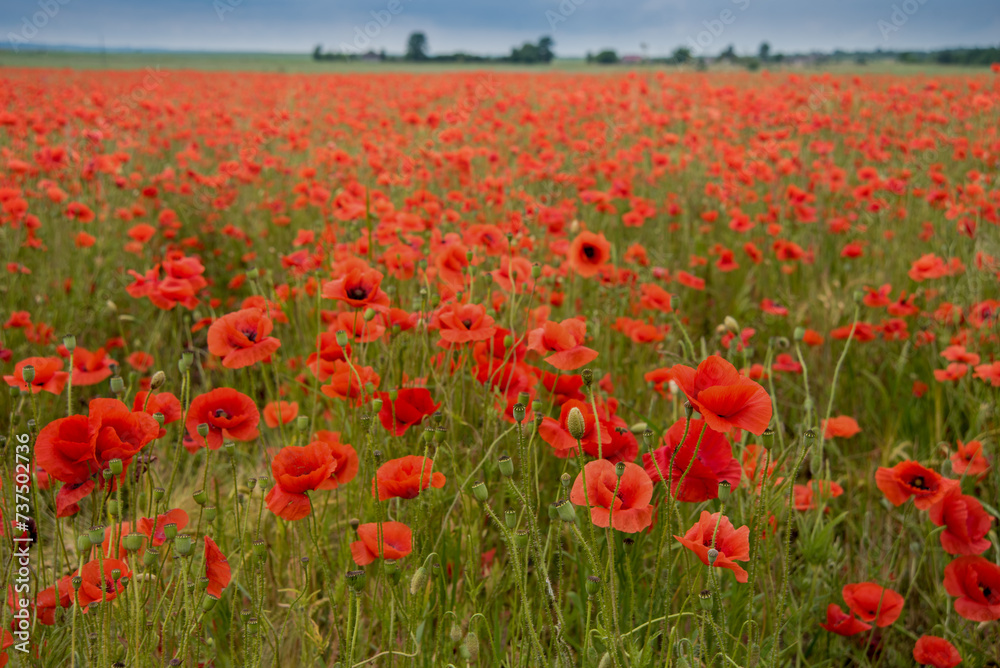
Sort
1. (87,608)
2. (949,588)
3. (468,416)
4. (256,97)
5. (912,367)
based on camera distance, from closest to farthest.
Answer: (87,608) < (949,588) < (468,416) < (912,367) < (256,97)

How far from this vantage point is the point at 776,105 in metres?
5.81

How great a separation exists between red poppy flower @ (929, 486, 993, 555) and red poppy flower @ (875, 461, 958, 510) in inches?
1.3

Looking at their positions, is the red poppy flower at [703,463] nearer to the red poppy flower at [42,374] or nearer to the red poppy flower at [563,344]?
the red poppy flower at [563,344]

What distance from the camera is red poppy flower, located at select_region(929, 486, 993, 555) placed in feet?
4.68

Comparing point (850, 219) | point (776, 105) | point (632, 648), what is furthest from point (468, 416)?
point (776, 105)

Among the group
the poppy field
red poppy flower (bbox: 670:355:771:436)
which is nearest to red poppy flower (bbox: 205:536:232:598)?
the poppy field

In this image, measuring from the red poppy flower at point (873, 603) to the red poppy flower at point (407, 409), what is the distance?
1002 millimetres

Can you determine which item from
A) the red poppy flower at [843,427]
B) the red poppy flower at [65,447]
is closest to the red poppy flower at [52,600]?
the red poppy flower at [65,447]

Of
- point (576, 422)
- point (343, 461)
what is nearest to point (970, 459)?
Result: point (576, 422)

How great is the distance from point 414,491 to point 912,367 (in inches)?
97.0

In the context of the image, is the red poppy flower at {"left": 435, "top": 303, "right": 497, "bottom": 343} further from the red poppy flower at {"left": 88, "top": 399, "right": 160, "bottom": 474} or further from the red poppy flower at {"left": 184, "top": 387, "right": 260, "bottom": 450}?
the red poppy flower at {"left": 88, "top": 399, "right": 160, "bottom": 474}

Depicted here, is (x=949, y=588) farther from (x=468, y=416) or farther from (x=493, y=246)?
(x=493, y=246)

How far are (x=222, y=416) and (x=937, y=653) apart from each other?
151 centimetres

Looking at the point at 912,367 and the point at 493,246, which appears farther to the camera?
the point at 912,367
